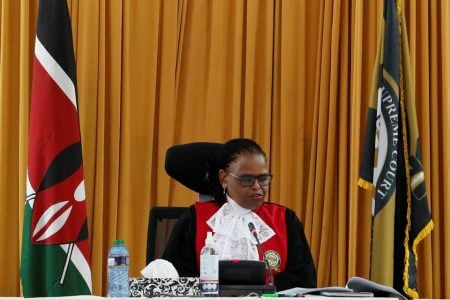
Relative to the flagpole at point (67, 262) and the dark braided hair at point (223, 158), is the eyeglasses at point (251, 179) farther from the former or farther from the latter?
the flagpole at point (67, 262)

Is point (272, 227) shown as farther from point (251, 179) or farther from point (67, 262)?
point (67, 262)

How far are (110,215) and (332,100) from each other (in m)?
1.35

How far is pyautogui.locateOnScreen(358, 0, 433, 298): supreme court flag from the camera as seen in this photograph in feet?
13.7

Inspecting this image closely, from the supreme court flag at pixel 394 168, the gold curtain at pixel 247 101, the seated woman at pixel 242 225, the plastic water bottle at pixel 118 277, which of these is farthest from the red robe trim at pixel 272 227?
the gold curtain at pixel 247 101

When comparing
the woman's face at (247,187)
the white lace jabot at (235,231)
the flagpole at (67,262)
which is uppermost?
the woman's face at (247,187)

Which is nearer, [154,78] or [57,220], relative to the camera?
[57,220]

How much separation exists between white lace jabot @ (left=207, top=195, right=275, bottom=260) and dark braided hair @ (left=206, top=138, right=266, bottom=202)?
8cm

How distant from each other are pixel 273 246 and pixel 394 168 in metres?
0.90

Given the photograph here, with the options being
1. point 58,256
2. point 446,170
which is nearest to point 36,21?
point 58,256

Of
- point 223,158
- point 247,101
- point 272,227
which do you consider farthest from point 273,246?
point 247,101

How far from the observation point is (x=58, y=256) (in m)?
3.99

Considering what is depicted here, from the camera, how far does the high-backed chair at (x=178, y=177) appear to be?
12.0 ft

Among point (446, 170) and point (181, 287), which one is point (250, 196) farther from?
point (446, 170)

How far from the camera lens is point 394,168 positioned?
416cm
